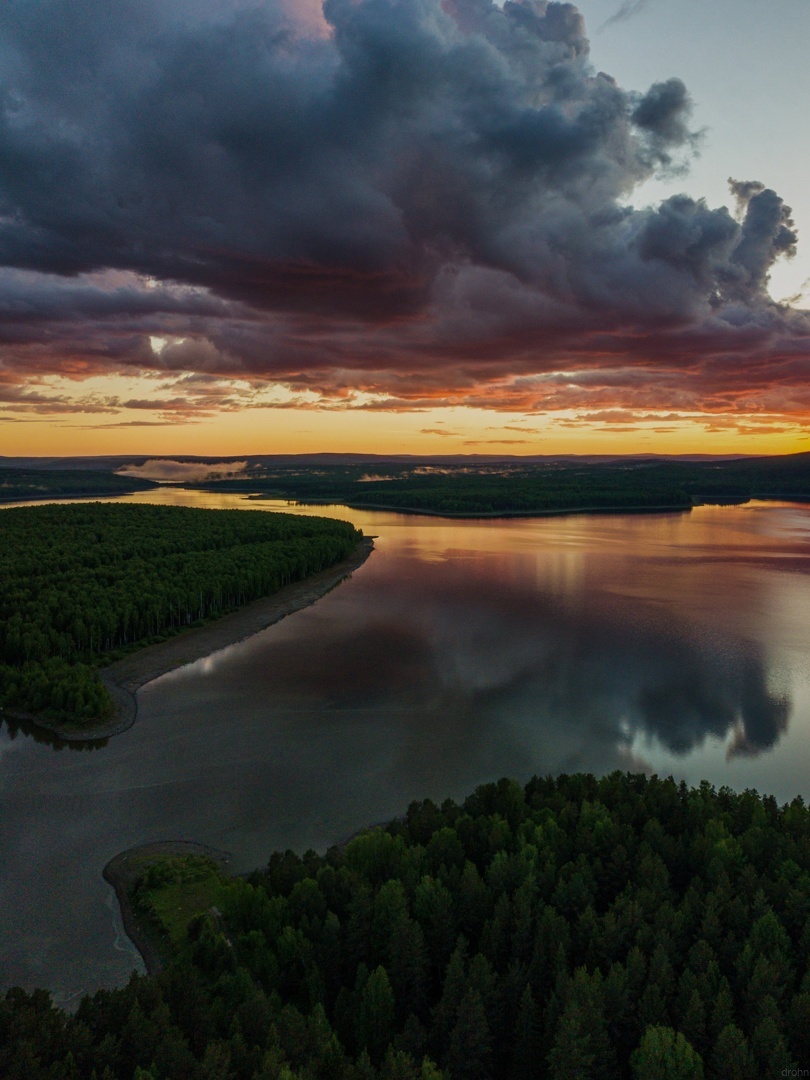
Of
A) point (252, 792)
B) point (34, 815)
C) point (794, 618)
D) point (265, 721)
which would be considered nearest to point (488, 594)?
point (794, 618)

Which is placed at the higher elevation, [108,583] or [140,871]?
[108,583]

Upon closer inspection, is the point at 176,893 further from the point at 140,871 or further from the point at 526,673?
the point at 526,673

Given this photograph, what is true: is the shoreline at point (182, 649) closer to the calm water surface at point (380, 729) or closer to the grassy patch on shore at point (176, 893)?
the calm water surface at point (380, 729)

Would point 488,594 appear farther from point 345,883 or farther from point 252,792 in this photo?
point 345,883

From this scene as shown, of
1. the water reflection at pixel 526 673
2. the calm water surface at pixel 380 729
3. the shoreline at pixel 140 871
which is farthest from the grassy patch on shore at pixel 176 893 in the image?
the water reflection at pixel 526 673

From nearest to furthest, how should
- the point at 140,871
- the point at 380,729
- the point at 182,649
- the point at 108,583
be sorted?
1. the point at 140,871
2. the point at 380,729
3. the point at 182,649
4. the point at 108,583

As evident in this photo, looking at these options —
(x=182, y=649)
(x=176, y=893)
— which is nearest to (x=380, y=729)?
(x=176, y=893)

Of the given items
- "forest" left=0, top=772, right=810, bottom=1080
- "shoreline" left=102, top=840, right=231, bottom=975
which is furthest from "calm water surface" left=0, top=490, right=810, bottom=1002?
"forest" left=0, top=772, right=810, bottom=1080
